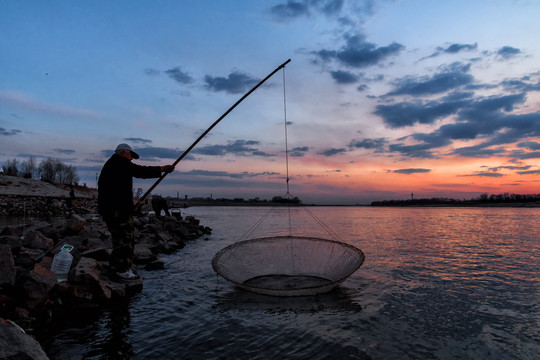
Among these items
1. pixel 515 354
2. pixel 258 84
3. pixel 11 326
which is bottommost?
pixel 515 354

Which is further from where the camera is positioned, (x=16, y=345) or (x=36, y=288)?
(x=36, y=288)

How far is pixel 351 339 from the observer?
16.3ft

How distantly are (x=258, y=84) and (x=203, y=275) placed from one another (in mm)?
6257

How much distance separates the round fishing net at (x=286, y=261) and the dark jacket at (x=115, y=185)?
9.35 feet

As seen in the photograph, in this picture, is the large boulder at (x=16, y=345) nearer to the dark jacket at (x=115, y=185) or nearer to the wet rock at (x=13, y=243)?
the dark jacket at (x=115, y=185)

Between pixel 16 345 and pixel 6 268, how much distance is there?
9.14ft

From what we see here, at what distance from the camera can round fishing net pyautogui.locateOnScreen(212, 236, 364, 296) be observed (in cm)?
830

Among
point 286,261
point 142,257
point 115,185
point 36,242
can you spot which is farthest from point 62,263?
point 286,261

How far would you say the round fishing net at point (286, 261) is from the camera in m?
8.30

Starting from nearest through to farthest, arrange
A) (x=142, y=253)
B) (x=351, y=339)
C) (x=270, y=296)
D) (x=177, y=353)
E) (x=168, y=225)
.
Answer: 1. (x=177, y=353)
2. (x=351, y=339)
3. (x=270, y=296)
4. (x=142, y=253)
5. (x=168, y=225)

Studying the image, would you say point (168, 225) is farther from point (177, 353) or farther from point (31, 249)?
point (177, 353)

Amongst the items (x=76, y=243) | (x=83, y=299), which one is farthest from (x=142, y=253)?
(x=83, y=299)

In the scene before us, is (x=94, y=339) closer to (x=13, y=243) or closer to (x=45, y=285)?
(x=45, y=285)

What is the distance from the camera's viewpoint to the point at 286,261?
929 cm
